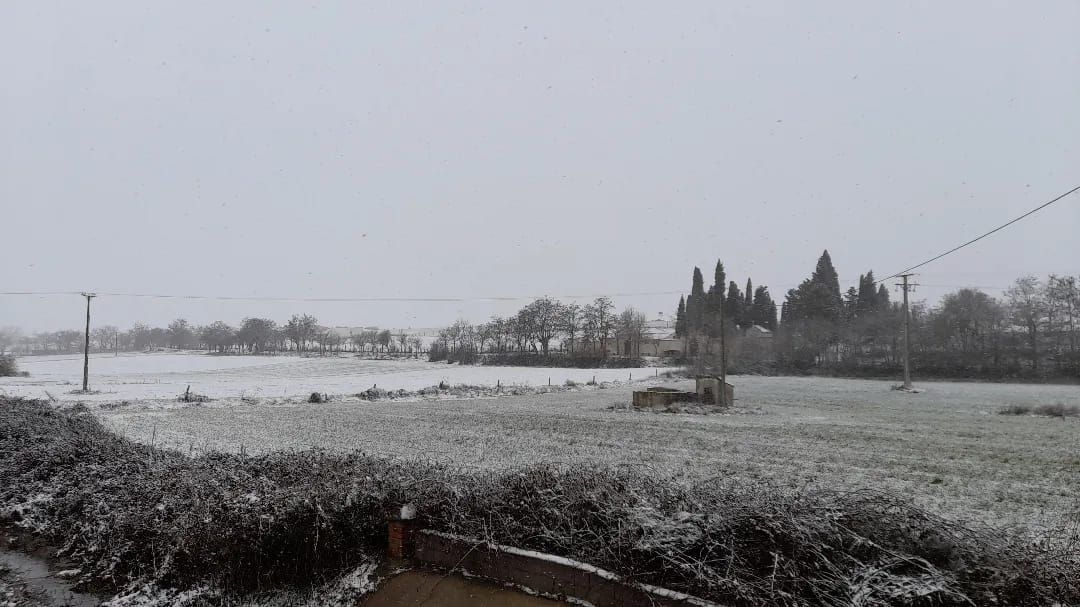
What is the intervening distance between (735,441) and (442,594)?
41.0ft

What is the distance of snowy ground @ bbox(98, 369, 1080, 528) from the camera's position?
31.4 feet

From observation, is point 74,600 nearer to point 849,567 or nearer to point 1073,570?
point 849,567

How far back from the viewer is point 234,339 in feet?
474

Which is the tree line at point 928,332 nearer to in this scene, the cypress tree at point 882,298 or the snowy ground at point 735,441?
the cypress tree at point 882,298

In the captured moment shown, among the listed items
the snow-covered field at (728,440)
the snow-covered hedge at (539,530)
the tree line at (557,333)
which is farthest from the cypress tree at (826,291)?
the snow-covered hedge at (539,530)

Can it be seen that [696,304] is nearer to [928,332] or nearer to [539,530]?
[928,332]

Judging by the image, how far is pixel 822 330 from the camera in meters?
76.4

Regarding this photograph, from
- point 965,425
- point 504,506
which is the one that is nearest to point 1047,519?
point 504,506

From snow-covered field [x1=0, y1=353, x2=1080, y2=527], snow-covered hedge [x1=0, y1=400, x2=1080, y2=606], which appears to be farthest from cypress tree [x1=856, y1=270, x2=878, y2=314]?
snow-covered hedge [x1=0, y1=400, x2=1080, y2=606]

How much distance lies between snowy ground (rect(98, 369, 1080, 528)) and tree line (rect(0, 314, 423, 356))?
310ft

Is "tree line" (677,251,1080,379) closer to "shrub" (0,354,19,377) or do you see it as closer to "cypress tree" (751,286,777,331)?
"cypress tree" (751,286,777,331)

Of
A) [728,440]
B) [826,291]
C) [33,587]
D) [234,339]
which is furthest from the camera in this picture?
[234,339]

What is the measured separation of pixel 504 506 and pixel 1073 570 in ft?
12.7

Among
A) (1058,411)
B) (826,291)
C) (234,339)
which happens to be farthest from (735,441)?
(234,339)
